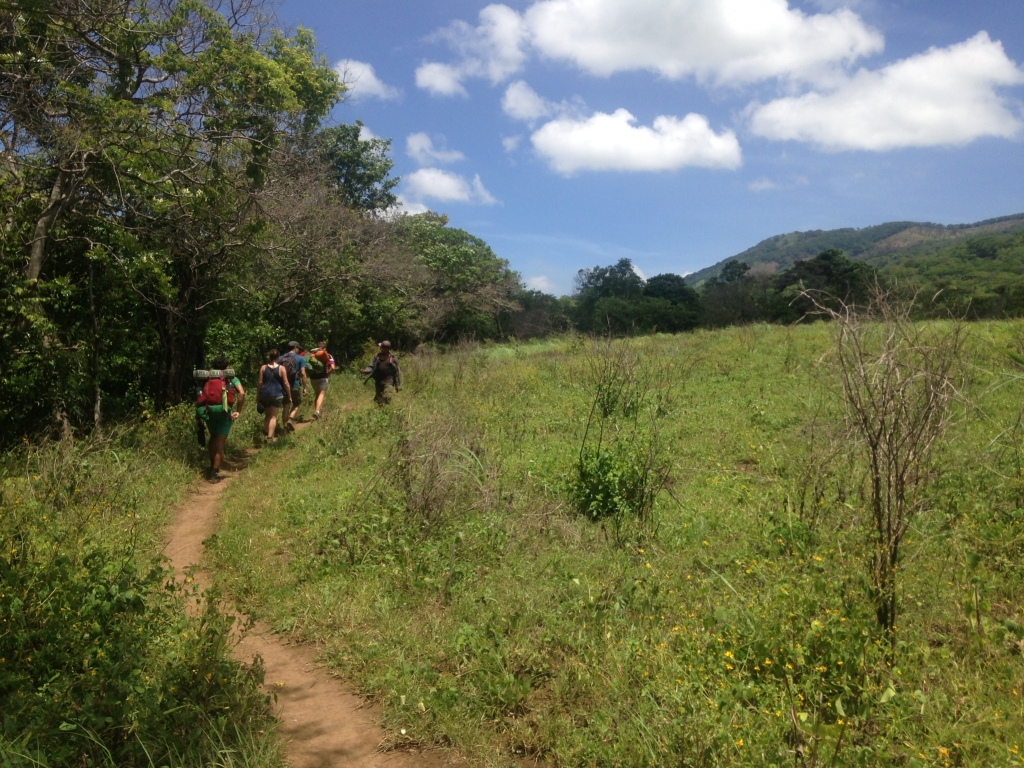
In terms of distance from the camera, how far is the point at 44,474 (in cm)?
692

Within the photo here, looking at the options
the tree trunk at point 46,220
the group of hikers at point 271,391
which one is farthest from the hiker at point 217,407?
the tree trunk at point 46,220

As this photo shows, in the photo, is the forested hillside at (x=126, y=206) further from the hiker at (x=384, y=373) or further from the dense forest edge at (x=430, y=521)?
the hiker at (x=384, y=373)

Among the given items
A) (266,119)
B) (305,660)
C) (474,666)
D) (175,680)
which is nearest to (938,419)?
(474,666)

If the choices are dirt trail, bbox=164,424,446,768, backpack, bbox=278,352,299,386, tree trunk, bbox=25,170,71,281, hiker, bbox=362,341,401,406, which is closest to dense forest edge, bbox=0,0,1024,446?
tree trunk, bbox=25,170,71,281

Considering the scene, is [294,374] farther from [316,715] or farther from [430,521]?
[316,715]

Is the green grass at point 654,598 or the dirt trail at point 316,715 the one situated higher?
the green grass at point 654,598

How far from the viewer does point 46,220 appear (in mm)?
8469

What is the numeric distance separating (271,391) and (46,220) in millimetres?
3583

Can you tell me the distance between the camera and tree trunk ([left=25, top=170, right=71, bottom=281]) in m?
8.37

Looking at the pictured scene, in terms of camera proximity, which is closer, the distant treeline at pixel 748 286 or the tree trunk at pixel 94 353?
the tree trunk at pixel 94 353

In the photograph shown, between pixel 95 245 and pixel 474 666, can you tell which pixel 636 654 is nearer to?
pixel 474 666

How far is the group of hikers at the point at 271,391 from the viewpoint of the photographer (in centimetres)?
878

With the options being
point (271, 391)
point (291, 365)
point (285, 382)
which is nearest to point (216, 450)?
point (271, 391)

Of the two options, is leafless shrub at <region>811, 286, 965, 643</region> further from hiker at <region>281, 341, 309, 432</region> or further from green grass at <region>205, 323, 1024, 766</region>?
hiker at <region>281, 341, 309, 432</region>
